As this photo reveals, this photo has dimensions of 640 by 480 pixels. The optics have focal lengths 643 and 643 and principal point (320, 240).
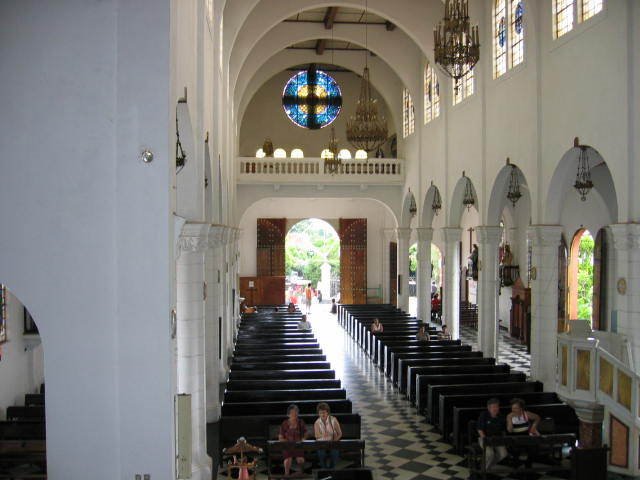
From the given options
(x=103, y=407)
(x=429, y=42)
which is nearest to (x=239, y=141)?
(x=429, y=42)

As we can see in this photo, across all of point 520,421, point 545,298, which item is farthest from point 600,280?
point 520,421

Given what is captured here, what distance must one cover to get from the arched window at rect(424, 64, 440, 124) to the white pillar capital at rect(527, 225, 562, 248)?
10009 mm

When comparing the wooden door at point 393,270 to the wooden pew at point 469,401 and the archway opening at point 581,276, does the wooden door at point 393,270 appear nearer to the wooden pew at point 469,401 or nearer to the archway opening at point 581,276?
the archway opening at point 581,276


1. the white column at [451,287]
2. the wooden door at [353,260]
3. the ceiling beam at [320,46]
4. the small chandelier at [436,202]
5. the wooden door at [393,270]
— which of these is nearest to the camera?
the white column at [451,287]

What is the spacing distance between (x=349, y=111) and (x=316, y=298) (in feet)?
41.7

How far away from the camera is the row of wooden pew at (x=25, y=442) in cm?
934

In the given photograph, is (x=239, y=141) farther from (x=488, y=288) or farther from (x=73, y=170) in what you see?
(x=73, y=170)

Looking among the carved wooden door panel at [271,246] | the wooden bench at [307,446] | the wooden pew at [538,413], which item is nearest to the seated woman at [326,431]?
the wooden bench at [307,446]

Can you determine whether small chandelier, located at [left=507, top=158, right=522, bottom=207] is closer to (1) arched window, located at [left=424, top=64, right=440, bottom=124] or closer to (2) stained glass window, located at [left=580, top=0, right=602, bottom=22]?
(2) stained glass window, located at [left=580, top=0, right=602, bottom=22]

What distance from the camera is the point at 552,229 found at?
15445 millimetres

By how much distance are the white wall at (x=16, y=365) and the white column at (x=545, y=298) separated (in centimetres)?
1201

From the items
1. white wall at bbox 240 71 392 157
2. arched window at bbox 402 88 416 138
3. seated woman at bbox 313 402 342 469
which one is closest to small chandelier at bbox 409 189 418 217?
arched window at bbox 402 88 416 138

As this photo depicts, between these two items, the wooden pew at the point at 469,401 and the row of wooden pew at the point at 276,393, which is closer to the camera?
the row of wooden pew at the point at 276,393

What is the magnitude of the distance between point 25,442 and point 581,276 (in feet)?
62.3
